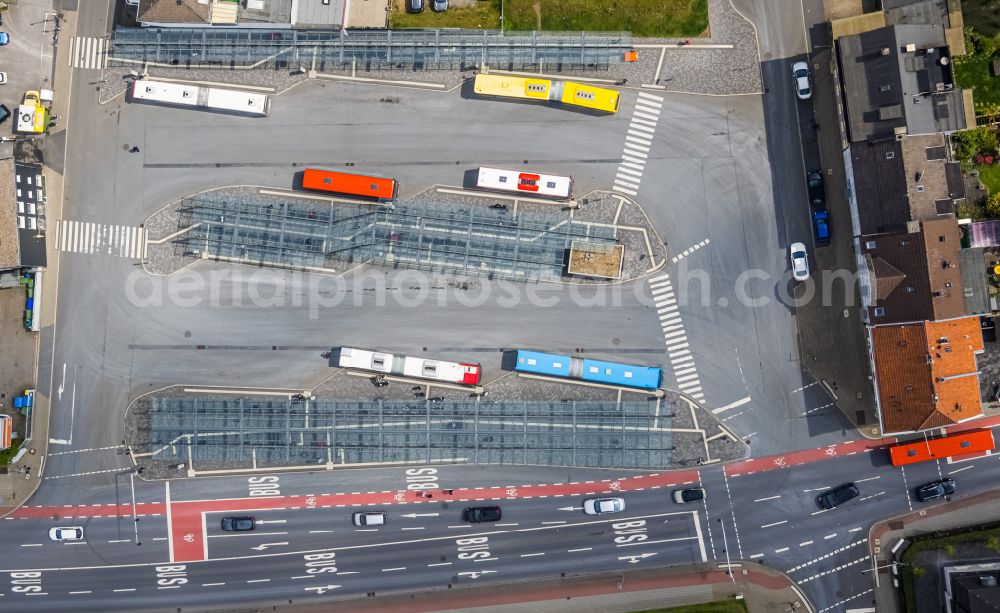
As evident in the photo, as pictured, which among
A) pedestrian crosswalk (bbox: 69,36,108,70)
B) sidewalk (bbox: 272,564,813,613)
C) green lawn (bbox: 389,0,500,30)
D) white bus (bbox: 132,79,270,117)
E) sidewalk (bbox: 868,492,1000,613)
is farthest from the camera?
pedestrian crosswalk (bbox: 69,36,108,70)

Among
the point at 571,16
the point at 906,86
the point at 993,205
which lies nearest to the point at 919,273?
the point at 993,205

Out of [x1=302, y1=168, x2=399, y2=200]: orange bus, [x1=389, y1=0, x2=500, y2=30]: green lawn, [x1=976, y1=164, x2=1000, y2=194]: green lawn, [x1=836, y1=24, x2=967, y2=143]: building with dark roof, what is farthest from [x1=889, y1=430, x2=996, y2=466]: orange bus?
[x1=389, y1=0, x2=500, y2=30]: green lawn

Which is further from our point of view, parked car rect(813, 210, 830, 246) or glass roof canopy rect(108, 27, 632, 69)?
glass roof canopy rect(108, 27, 632, 69)

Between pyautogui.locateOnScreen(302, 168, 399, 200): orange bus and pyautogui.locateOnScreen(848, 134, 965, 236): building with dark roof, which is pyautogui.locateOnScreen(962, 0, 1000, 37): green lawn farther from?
pyautogui.locateOnScreen(302, 168, 399, 200): orange bus

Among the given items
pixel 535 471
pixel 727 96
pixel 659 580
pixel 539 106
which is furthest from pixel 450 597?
pixel 727 96

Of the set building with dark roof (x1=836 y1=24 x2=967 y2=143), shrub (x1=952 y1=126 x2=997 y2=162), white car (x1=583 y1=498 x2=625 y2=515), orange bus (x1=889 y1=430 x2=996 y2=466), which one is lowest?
white car (x1=583 y1=498 x2=625 y2=515)

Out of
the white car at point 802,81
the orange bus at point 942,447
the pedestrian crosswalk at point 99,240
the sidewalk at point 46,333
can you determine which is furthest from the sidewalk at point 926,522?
the sidewalk at point 46,333

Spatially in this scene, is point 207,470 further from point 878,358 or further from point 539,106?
point 878,358

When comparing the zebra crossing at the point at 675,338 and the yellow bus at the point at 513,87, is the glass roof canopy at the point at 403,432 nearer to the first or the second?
the zebra crossing at the point at 675,338
